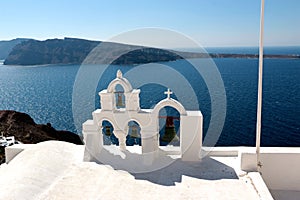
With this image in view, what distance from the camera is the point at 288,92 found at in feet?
176

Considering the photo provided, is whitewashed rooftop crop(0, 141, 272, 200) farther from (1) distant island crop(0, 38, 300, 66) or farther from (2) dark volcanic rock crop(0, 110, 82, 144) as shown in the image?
(1) distant island crop(0, 38, 300, 66)

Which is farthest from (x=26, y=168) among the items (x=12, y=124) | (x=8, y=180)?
(x=12, y=124)

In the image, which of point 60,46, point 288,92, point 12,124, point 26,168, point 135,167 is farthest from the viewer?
point 60,46

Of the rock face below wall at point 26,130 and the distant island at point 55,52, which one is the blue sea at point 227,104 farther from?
the rock face below wall at point 26,130

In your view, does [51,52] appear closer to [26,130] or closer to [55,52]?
[55,52]

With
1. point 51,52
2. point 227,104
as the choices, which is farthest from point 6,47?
point 227,104

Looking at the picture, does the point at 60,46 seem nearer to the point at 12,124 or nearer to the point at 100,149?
the point at 12,124

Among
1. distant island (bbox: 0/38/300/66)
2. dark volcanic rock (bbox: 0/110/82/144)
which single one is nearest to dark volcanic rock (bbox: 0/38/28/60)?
distant island (bbox: 0/38/300/66)

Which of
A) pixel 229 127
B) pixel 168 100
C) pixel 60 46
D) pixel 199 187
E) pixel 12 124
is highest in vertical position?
pixel 60 46

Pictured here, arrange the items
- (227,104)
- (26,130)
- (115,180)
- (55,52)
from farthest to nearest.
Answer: (55,52), (227,104), (26,130), (115,180)

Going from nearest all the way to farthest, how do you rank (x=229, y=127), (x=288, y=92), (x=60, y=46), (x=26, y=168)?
(x=26, y=168) < (x=229, y=127) < (x=288, y=92) < (x=60, y=46)

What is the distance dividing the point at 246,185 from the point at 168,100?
268 cm

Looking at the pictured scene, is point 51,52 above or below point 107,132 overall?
above

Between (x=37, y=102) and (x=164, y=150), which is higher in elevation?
(x=164, y=150)
